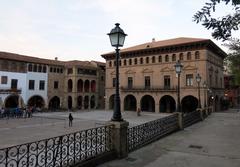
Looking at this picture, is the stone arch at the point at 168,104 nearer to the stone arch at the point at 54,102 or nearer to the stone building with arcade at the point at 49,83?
the stone building with arcade at the point at 49,83

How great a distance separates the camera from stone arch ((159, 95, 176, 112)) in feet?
137

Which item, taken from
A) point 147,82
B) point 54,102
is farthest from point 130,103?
point 54,102

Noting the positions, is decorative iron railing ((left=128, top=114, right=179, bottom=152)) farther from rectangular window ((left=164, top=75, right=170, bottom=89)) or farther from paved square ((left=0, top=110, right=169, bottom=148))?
rectangular window ((left=164, top=75, right=170, bottom=89))

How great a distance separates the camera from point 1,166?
850 cm

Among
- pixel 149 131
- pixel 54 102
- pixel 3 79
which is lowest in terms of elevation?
pixel 149 131

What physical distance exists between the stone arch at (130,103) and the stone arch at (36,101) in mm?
17008

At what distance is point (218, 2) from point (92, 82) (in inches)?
2083

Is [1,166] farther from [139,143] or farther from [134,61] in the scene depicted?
[134,61]

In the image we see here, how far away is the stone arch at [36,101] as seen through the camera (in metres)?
45.6

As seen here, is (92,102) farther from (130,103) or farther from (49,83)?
(49,83)

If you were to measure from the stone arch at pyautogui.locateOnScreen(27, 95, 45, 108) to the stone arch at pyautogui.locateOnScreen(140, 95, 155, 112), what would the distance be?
66.5 ft

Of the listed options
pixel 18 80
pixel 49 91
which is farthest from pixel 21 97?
pixel 49 91

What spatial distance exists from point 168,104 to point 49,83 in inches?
967

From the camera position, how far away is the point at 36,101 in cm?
4681
